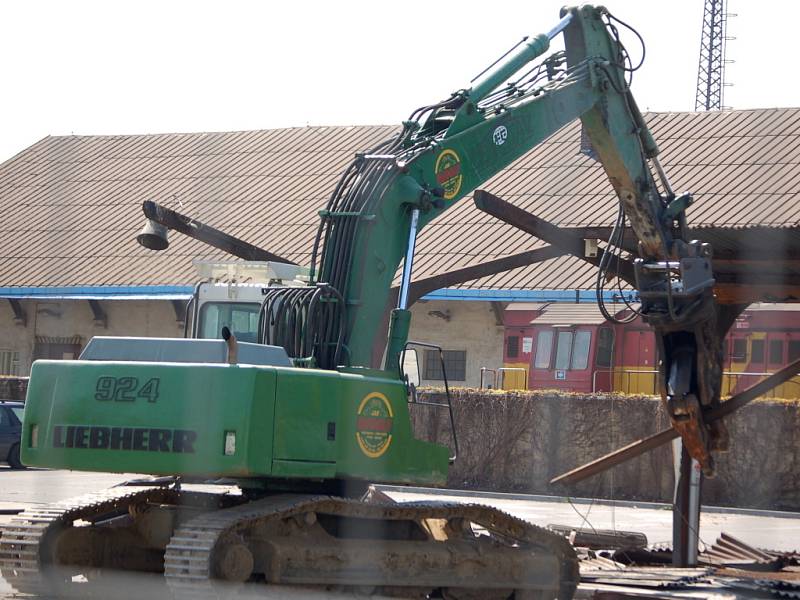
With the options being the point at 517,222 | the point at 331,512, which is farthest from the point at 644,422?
the point at 331,512

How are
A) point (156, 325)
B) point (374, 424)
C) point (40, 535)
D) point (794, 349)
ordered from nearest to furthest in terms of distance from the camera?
point (374, 424), point (40, 535), point (794, 349), point (156, 325)

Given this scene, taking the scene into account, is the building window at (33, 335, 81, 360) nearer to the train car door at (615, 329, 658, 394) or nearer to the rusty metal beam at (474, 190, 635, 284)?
the train car door at (615, 329, 658, 394)

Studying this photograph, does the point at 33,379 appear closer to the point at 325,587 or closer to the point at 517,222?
the point at 325,587

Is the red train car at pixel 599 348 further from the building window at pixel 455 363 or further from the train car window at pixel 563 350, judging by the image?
the building window at pixel 455 363

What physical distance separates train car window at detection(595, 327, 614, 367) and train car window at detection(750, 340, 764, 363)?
3878 mm

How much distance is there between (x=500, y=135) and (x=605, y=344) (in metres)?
26.6

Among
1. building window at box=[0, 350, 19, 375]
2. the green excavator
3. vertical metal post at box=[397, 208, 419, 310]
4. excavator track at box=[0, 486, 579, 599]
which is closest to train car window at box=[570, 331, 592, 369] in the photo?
building window at box=[0, 350, 19, 375]

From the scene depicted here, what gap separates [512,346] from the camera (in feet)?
121

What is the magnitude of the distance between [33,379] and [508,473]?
59.6ft

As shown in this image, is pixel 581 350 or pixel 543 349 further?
pixel 581 350

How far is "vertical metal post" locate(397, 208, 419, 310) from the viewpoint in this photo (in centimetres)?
1026

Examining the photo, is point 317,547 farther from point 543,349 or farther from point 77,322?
point 77,322

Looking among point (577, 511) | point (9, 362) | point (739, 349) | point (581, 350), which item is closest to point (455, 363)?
point (581, 350)

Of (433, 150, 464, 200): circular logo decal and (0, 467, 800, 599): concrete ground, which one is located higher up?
(433, 150, 464, 200): circular logo decal
